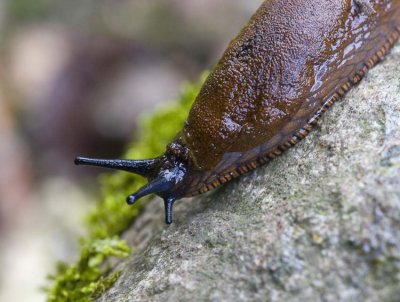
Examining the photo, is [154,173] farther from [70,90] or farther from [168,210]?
[70,90]

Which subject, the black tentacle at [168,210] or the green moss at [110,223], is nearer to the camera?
the black tentacle at [168,210]

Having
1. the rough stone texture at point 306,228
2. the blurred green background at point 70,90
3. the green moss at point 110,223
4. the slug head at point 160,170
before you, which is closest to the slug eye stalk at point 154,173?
the slug head at point 160,170

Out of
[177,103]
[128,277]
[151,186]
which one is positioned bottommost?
[128,277]

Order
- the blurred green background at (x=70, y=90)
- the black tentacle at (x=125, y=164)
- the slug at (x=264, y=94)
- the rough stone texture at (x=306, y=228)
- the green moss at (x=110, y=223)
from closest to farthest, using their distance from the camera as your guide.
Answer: the rough stone texture at (x=306, y=228) < the slug at (x=264, y=94) < the black tentacle at (x=125, y=164) < the green moss at (x=110, y=223) < the blurred green background at (x=70, y=90)

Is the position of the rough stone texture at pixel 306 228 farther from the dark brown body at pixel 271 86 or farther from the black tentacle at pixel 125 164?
the black tentacle at pixel 125 164

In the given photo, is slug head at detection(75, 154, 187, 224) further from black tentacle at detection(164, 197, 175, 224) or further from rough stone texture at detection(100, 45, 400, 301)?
rough stone texture at detection(100, 45, 400, 301)

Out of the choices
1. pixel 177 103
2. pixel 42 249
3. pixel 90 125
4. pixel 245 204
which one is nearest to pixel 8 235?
pixel 42 249

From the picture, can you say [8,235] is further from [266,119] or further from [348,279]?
[348,279]

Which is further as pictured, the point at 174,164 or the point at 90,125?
the point at 90,125
